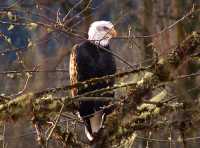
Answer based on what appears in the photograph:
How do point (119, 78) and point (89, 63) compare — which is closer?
point (119, 78)

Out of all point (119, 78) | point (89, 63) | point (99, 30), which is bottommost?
point (119, 78)

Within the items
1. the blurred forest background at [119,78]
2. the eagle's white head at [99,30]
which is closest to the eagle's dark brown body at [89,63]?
the eagle's white head at [99,30]

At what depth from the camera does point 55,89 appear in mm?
2381

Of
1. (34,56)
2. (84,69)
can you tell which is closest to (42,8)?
(34,56)

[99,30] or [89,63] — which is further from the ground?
[99,30]

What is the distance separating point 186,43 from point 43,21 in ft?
2.32

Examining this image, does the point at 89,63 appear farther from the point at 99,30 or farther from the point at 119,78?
the point at 119,78

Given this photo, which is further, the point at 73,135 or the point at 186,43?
the point at 73,135

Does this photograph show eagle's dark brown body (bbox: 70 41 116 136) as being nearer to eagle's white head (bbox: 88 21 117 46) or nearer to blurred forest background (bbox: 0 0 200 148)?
eagle's white head (bbox: 88 21 117 46)

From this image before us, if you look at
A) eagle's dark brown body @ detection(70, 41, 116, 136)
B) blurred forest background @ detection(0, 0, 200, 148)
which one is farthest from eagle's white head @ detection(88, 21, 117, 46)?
blurred forest background @ detection(0, 0, 200, 148)

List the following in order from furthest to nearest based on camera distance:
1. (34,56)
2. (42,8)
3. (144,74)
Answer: (42,8), (144,74), (34,56)

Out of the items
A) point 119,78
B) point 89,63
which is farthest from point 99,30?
point 119,78

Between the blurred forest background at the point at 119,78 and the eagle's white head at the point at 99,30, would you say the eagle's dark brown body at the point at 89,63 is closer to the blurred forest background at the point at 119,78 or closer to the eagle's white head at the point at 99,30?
the eagle's white head at the point at 99,30

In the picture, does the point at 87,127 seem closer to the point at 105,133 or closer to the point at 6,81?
the point at 6,81
